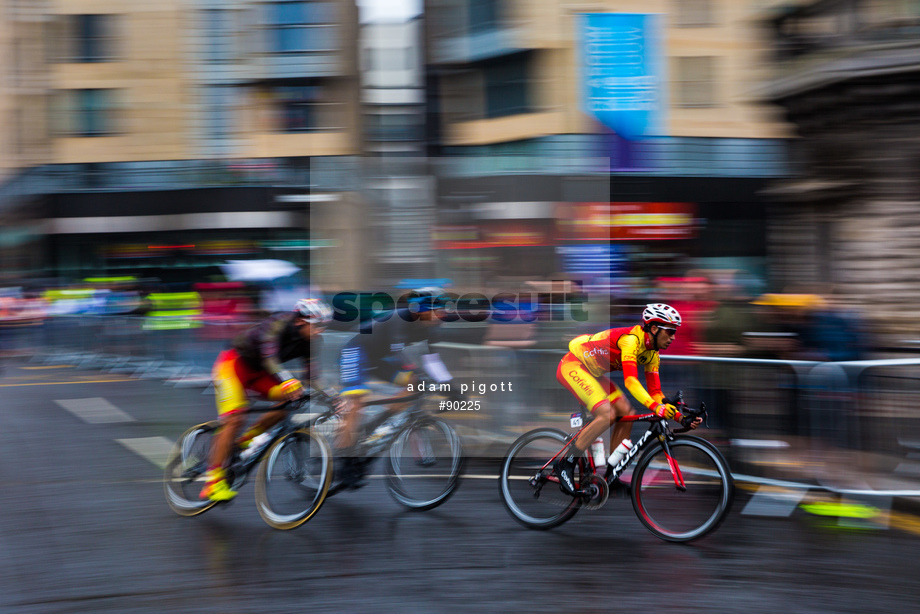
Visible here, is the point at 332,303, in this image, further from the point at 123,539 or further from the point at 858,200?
the point at 858,200

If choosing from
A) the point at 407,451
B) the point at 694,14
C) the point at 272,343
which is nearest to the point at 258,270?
the point at 272,343

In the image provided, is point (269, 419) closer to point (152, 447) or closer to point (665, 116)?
point (152, 447)

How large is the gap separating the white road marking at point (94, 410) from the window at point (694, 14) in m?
21.0

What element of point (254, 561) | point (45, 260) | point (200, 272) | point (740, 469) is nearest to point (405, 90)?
point (740, 469)

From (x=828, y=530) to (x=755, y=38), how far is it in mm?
7458

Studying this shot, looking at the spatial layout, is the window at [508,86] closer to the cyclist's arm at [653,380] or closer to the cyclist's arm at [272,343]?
the cyclist's arm at [272,343]

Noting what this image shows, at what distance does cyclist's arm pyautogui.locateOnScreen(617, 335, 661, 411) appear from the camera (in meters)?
6.36

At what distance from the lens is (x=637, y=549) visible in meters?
6.21

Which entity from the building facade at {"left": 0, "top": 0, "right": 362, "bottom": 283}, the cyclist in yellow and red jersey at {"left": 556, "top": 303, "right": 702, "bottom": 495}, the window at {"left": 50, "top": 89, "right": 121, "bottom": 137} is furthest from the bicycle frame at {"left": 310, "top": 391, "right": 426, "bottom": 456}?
the window at {"left": 50, "top": 89, "right": 121, "bottom": 137}

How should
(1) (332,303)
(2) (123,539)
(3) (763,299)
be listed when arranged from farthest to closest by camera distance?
(1) (332,303)
(3) (763,299)
(2) (123,539)

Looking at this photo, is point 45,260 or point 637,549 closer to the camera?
point 637,549

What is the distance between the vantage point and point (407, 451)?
7316mm

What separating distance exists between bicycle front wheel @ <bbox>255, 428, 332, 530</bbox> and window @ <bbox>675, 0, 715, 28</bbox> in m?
24.1

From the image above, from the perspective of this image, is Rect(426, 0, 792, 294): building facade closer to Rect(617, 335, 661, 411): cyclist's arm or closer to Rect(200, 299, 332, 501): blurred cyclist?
Rect(200, 299, 332, 501): blurred cyclist
